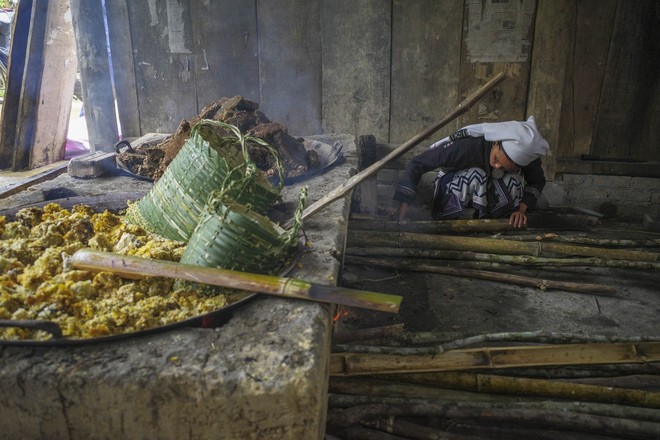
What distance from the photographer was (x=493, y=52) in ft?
17.9

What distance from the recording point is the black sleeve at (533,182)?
485 centimetres

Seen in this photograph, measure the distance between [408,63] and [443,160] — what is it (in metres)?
1.50

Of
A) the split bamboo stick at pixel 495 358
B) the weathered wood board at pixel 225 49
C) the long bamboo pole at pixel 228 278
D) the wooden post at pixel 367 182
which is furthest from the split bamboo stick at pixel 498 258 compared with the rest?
the weathered wood board at pixel 225 49

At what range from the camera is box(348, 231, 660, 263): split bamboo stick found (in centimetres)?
413

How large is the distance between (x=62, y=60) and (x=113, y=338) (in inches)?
276

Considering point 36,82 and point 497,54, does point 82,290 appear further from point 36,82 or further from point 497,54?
point 36,82

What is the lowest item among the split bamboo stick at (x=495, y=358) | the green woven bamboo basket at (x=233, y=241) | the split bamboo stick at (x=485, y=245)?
the split bamboo stick at (x=495, y=358)

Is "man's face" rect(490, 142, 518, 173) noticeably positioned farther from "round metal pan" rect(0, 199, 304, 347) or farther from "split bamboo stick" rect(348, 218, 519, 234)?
"round metal pan" rect(0, 199, 304, 347)

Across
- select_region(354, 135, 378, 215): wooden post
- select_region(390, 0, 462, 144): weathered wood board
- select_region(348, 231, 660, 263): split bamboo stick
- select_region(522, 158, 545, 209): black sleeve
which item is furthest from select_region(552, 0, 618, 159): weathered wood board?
select_region(354, 135, 378, 215): wooden post

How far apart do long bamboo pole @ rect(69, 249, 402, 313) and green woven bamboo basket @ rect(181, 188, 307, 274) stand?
9cm

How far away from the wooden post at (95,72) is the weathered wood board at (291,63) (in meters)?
1.96

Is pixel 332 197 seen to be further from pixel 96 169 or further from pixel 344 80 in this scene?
pixel 344 80

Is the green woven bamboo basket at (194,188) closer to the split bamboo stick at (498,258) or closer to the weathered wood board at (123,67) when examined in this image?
the split bamboo stick at (498,258)

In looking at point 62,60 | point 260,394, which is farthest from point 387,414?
point 62,60
